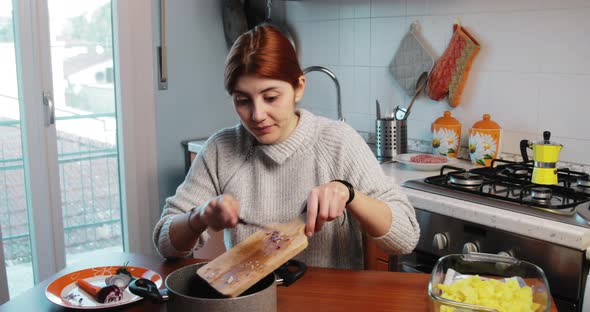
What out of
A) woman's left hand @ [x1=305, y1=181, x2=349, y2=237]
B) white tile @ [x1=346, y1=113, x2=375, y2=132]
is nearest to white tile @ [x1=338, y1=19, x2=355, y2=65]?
white tile @ [x1=346, y1=113, x2=375, y2=132]

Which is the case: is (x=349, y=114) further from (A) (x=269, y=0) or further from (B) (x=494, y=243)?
(B) (x=494, y=243)

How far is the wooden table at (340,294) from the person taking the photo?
107cm

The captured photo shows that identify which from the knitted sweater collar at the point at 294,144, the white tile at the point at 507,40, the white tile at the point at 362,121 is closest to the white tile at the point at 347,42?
the white tile at the point at 362,121

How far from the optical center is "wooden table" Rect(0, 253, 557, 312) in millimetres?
1068

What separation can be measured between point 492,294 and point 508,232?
0.69 m

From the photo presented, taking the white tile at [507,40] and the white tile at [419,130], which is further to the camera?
the white tile at [419,130]

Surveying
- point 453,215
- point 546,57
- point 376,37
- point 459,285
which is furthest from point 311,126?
point 376,37

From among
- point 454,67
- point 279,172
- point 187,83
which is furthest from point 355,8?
point 279,172

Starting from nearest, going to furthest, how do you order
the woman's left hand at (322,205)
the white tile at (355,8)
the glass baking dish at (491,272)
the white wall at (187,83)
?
the glass baking dish at (491,272)
the woman's left hand at (322,205)
the white tile at (355,8)
the white wall at (187,83)

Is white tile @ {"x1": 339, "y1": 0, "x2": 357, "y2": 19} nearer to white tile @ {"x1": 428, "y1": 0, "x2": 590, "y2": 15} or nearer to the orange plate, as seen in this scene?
white tile @ {"x1": 428, "y1": 0, "x2": 590, "y2": 15}

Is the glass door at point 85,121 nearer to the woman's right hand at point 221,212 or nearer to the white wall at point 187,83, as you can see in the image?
the white wall at point 187,83

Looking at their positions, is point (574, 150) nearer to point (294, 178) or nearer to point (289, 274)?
point (294, 178)

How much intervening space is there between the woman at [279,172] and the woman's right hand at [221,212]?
0.08 meters

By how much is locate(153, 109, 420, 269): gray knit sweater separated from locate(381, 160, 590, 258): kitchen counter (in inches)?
13.4
